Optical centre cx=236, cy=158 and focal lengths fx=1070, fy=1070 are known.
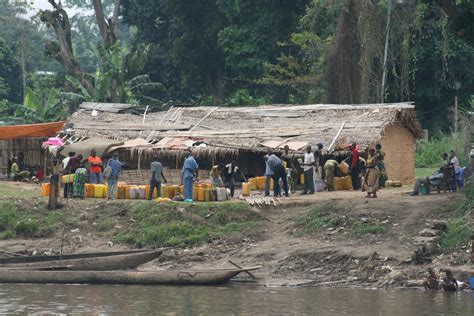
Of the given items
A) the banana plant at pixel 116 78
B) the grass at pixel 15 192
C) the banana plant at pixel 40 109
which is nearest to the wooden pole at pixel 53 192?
the grass at pixel 15 192

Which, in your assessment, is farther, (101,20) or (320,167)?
(101,20)

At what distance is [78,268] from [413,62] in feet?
68.2

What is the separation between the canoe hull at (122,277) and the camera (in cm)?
2075

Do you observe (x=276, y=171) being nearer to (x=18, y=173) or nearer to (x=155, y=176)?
(x=155, y=176)

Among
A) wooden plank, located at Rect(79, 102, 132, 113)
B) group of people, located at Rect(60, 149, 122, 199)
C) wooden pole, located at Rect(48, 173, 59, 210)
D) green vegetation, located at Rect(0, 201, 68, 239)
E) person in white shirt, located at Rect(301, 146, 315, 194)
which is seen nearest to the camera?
green vegetation, located at Rect(0, 201, 68, 239)

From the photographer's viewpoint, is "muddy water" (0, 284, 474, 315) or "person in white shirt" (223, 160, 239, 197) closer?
"muddy water" (0, 284, 474, 315)

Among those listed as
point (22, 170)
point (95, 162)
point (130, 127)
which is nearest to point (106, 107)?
point (130, 127)

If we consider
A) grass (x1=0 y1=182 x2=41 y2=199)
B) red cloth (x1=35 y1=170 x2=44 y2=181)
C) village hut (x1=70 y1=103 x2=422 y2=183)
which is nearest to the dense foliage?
village hut (x1=70 y1=103 x2=422 y2=183)

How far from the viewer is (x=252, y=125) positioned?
31.3m

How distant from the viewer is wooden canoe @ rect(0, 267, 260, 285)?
2075 cm

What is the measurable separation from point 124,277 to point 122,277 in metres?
0.04

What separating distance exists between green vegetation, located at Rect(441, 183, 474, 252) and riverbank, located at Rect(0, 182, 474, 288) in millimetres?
34

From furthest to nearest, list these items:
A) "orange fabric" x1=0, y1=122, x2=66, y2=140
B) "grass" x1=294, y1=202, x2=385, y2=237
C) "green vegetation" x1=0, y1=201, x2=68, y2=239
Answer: "orange fabric" x1=0, y1=122, x2=66, y2=140
"green vegetation" x1=0, y1=201, x2=68, y2=239
"grass" x1=294, y1=202, x2=385, y2=237

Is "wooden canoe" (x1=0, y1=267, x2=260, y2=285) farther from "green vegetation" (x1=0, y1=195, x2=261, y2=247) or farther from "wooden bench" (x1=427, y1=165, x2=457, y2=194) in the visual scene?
"wooden bench" (x1=427, y1=165, x2=457, y2=194)
